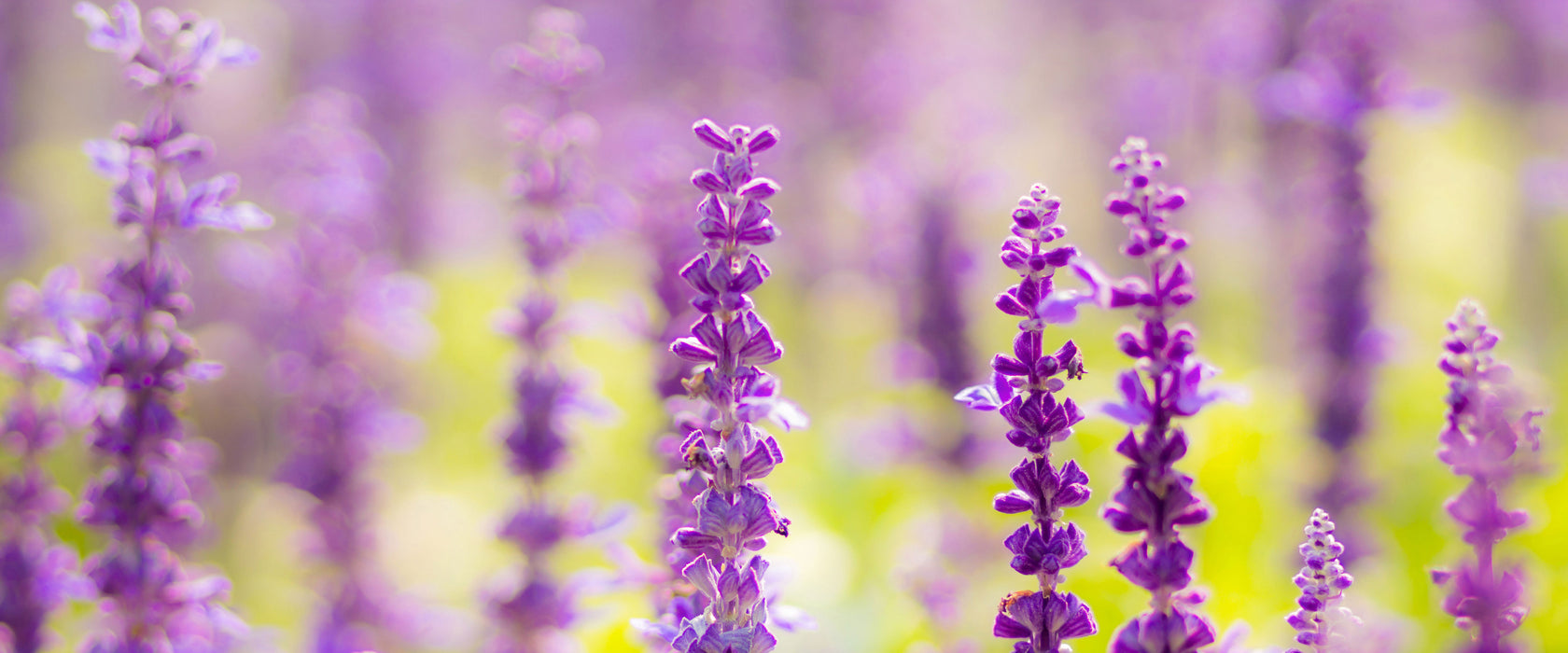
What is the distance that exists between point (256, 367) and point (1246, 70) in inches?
171

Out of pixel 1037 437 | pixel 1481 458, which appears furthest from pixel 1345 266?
pixel 1037 437

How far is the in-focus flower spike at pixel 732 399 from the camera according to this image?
136cm

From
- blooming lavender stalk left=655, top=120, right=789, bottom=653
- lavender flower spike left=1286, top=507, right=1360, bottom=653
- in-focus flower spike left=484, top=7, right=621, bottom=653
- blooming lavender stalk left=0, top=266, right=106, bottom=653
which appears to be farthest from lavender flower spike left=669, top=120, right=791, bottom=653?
blooming lavender stalk left=0, top=266, right=106, bottom=653

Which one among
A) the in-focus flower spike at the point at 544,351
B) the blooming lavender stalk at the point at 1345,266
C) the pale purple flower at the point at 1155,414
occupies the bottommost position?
the pale purple flower at the point at 1155,414

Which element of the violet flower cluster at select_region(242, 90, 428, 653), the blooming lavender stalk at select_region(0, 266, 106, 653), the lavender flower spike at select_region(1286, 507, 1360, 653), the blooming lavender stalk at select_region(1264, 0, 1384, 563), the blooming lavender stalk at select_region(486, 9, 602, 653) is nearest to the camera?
the lavender flower spike at select_region(1286, 507, 1360, 653)

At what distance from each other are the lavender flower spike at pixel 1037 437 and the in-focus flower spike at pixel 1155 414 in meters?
0.05

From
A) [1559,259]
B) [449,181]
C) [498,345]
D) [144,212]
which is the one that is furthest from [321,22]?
[1559,259]

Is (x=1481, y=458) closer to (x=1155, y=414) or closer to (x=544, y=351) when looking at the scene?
(x=1155, y=414)

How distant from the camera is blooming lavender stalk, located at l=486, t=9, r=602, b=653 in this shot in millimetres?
2316

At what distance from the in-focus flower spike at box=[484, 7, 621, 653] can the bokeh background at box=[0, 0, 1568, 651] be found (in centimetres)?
10

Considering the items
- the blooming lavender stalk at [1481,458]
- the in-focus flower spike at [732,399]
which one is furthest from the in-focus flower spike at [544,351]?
the blooming lavender stalk at [1481,458]

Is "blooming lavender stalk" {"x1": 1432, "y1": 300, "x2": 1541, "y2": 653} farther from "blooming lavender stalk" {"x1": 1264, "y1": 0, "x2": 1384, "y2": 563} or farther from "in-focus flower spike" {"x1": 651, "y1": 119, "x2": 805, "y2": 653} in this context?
"blooming lavender stalk" {"x1": 1264, "y1": 0, "x2": 1384, "y2": 563}

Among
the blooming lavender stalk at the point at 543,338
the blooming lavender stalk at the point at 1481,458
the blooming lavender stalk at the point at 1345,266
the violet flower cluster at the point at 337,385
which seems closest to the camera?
the blooming lavender stalk at the point at 1481,458

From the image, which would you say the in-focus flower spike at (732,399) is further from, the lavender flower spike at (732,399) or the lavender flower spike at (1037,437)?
the lavender flower spike at (1037,437)
